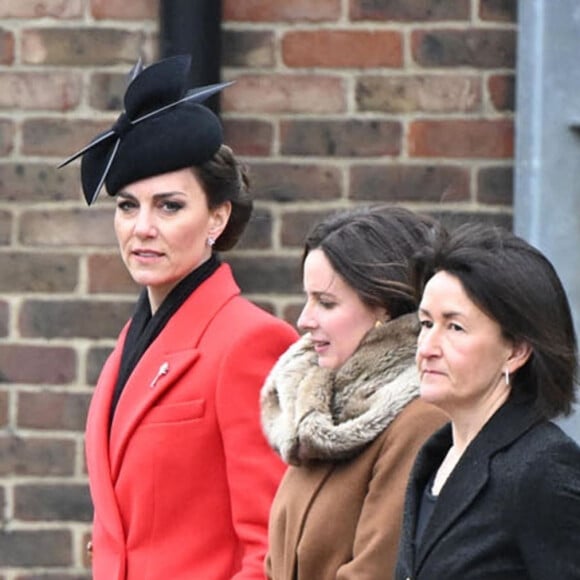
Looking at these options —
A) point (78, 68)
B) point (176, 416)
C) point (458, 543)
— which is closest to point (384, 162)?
point (78, 68)

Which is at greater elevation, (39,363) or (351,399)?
(351,399)

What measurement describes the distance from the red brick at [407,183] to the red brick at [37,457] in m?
0.96

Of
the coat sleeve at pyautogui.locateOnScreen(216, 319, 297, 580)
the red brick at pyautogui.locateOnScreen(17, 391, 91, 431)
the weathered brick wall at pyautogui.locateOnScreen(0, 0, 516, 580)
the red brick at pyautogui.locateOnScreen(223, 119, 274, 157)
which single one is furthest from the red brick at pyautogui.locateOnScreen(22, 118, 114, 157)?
the coat sleeve at pyautogui.locateOnScreen(216, 319, 297, 580)

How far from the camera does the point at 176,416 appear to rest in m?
4.20

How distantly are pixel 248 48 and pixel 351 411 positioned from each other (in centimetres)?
170

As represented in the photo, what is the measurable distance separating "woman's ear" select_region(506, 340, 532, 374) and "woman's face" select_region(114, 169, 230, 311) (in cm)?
105

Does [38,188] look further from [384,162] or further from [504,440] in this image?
[504,440]

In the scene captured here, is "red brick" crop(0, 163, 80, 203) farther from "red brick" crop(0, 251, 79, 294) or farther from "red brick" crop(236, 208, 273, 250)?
"red brick" crop(236, 208, 273, 250)

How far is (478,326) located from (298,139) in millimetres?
2017

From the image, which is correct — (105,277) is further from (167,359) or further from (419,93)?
(167,359)

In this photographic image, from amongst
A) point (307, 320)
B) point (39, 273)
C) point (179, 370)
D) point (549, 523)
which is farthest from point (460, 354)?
point (39, 273)

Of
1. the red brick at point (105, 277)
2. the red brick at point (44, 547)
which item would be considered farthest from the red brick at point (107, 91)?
the red brick at point (44, 547)

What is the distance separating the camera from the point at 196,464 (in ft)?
13.7

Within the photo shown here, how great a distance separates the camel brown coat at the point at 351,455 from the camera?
3801 mm
